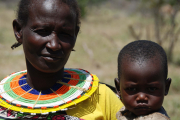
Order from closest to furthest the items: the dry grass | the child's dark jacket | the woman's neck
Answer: the child's dark jacket → the woman's neck → the dry grass

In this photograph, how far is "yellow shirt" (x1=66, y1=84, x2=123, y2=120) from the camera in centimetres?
178

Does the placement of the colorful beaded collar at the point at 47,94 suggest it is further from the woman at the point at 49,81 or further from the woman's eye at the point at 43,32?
the woman's eye at the point at 43,32

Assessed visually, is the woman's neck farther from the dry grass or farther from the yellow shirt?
the dry grass

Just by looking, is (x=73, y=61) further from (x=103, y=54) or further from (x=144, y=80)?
(x=144, y=80)

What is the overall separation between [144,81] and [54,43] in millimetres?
726

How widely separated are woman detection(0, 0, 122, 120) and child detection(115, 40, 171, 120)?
1.06ft

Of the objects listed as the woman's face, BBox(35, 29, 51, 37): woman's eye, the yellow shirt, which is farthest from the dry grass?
BBox(35, 29, 51, 37): woman's eye

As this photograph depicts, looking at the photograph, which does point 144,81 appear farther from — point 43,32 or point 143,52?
point 43,32

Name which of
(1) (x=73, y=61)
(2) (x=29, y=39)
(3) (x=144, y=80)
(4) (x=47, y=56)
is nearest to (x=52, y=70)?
(4) (x=47, y=56)

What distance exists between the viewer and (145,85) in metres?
1.59

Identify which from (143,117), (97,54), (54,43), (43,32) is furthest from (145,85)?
(97,54)

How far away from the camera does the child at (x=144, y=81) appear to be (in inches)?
62.6

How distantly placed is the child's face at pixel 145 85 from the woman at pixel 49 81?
36 centimetres

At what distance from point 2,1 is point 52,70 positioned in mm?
23635
